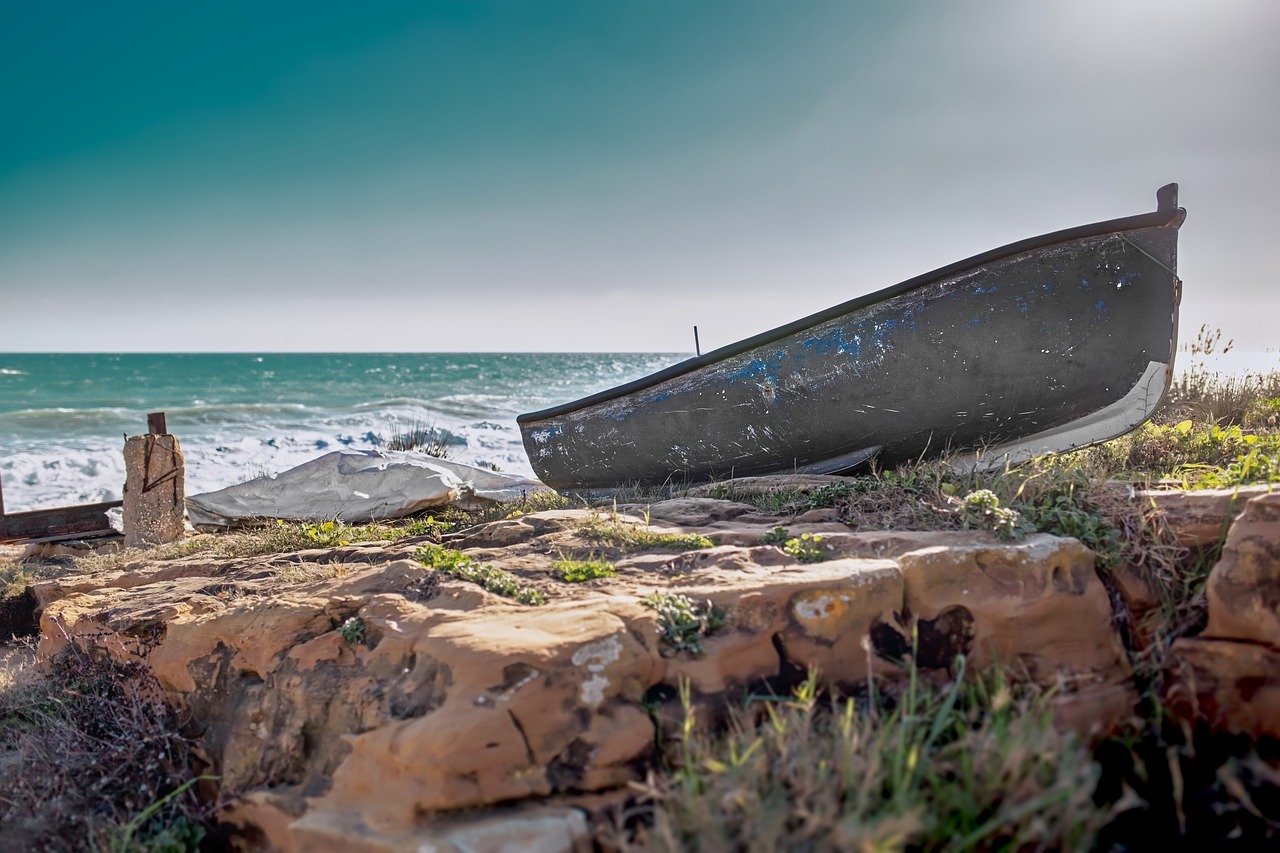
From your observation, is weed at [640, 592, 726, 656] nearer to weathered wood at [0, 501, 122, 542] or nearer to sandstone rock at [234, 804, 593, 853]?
A: sandstone rock at [234, 804, 593, 853]

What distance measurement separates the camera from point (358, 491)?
7.68 m

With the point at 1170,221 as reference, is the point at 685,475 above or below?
below

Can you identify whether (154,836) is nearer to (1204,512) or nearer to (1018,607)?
(1018,607)

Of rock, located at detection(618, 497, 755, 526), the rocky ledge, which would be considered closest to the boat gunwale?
rock, located at detection(618, 497, 755, 526)

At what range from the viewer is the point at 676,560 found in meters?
3.37

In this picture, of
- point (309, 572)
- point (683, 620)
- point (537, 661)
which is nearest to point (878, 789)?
point (683, 620)

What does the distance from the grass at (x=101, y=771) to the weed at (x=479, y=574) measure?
123cm

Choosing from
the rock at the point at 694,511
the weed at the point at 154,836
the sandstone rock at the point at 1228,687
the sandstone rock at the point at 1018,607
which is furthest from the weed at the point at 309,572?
the sandstone rock at the point at 1228,687

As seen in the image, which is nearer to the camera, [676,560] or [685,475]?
[676,560]

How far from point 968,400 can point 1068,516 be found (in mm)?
2433

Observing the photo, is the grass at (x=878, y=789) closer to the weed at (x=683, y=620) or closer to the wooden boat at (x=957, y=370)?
the weed at (x=683, y=620)

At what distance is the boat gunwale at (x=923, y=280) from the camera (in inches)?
194

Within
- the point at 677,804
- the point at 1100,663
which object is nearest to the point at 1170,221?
the point at 1100,663

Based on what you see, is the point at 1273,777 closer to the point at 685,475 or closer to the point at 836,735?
the point at 836,735
